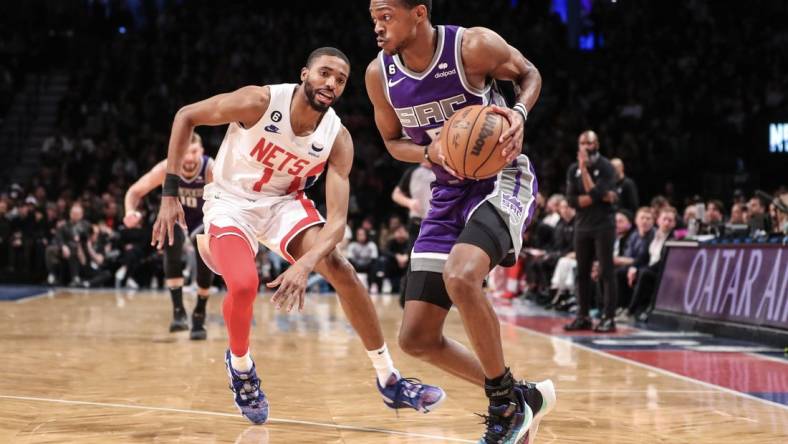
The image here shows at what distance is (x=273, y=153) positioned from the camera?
4.97m

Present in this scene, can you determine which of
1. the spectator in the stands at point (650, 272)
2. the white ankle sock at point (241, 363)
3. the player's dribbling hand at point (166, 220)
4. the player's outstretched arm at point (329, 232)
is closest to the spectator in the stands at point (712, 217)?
the spectator in the stands at point (650, 272)

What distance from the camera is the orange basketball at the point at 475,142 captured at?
3691 mm

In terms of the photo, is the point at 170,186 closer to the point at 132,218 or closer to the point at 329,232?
the point at 329,232

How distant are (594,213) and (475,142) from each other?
5431 mm

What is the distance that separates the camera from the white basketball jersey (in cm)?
496

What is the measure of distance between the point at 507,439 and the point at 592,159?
5502 millimetres

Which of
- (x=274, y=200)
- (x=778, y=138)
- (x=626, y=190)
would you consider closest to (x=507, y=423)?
(x=274, y=200)

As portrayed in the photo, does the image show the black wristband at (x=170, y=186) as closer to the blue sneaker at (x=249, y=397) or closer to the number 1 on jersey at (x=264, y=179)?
the number 1 on jersey at (x=264, y=179)

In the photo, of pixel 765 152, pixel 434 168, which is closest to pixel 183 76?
pixel 765 152

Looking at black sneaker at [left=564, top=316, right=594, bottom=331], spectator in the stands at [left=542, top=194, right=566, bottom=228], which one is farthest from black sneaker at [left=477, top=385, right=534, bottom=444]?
spectator in the stands at [left=542, top=194, right=566, bottom=228]

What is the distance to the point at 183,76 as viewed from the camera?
20016mm

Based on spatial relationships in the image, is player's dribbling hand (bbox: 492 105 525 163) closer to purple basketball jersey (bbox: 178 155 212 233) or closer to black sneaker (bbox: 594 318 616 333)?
purple basketball jersey (bbox: 178 155 212 233)

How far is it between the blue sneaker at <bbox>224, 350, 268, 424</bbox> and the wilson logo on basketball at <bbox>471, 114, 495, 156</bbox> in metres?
1.60

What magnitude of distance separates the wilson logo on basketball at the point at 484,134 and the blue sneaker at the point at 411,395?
128 cm
